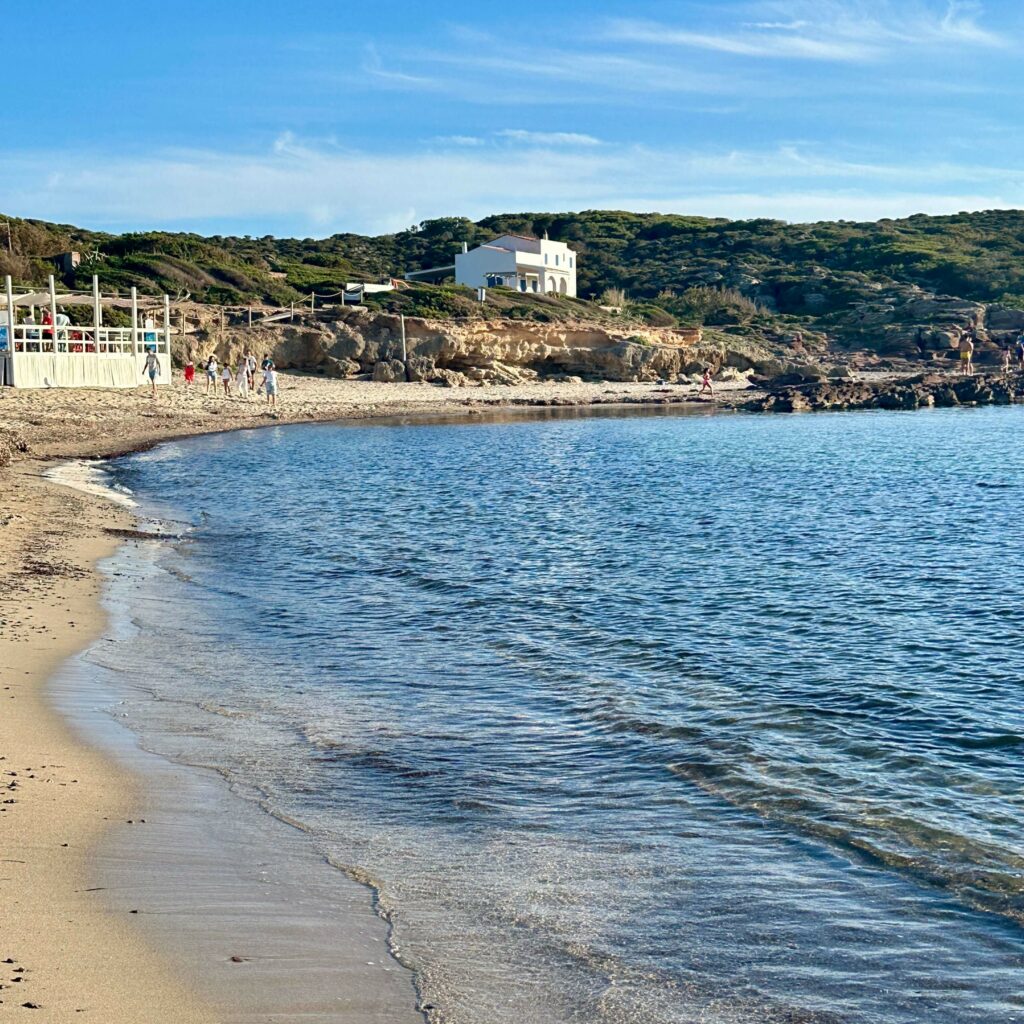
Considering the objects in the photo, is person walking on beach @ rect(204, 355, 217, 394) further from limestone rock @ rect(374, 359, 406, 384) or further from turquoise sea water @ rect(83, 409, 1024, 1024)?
turquoise sea water @ rect(83, 409, 1024, 1024)

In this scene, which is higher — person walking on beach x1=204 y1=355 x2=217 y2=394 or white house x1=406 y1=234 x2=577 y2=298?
white house x1=406 y1=234 x2=577 y2=298

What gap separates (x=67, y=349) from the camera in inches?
1412

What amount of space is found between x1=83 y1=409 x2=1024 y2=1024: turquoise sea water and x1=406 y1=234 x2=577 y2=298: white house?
62930 millimetres

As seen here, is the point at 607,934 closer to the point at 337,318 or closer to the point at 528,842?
the point at 528,842

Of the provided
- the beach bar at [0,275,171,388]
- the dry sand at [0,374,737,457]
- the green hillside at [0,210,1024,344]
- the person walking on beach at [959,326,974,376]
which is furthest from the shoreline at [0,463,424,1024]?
the person walking on beach at [959,326,974,376]

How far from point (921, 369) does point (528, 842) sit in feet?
203

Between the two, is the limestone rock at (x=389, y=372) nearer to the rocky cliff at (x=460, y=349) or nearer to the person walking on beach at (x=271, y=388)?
the rocky cliff at (x=460, y=349)

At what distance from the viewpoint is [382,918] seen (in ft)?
14.7

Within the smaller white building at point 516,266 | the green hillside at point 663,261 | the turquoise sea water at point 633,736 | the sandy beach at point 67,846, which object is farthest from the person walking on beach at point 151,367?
the smaller white building at point 516,266

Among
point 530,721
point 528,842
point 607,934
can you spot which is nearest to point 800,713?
point 530,721

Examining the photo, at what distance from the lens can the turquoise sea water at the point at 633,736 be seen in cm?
426

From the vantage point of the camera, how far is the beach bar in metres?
33.3

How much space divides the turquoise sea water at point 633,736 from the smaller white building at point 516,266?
62.9 m

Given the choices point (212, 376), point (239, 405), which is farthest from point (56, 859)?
point (212, 376)
